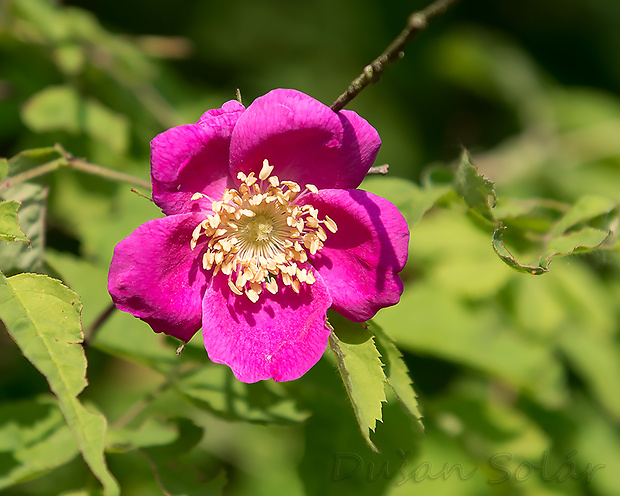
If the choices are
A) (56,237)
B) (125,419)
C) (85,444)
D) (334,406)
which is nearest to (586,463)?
(334,406)

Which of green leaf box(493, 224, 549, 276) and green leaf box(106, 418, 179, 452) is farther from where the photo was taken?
green leaf box(106, 418, 179, 452)

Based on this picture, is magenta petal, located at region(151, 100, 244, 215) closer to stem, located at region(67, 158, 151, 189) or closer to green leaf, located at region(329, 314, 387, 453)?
stem, located at region(67, 158, 151, 189)

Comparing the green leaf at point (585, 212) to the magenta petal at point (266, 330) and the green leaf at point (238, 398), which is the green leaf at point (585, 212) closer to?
the magenta petal at point (266, 330)

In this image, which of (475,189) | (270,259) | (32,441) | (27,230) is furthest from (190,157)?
(32,441)

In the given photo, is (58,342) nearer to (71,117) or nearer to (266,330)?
(266,330)

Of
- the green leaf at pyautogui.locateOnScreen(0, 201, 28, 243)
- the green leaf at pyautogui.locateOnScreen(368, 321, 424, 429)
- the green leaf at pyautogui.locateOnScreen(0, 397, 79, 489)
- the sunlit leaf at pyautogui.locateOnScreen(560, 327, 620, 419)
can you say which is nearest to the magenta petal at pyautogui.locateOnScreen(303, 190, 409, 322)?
the green leaf at pyautogui.locateOnScreen(368, 321, 424, 429)

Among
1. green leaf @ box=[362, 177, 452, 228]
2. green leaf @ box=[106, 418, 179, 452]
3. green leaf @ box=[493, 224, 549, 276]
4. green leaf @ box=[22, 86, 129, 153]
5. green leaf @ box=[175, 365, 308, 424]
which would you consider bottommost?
green leaf @ box=[106, 418, 179, 452]
